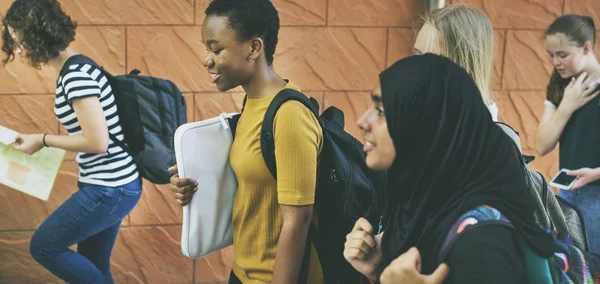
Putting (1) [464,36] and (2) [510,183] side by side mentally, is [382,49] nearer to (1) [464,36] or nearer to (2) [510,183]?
(1) [464,36]

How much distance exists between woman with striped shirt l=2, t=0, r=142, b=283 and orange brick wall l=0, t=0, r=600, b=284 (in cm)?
86

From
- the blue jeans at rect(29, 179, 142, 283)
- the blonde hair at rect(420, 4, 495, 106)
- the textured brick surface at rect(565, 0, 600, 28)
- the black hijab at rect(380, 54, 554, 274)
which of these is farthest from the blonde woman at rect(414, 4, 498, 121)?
the textured brick surface at rect(565, 0, 600, 28)

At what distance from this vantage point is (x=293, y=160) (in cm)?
192

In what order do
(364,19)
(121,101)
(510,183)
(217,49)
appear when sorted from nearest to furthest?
(510,183) → (217,49) → (121,101) → (364,19)

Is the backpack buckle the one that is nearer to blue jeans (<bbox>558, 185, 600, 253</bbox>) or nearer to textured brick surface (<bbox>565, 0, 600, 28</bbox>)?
blue jeans (<bbox>558, 185, 600, 253</bbox>)

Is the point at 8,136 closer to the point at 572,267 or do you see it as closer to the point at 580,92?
the point at 572,267

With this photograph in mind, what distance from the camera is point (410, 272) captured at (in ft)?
4.27

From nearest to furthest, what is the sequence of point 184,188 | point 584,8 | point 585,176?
point 184,188, point 585,176, point 584,8

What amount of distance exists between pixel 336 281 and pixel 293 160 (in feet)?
1.51

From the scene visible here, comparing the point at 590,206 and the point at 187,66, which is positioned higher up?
the point at 187,66

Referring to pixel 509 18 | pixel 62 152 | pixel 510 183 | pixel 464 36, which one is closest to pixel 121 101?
pixel 62 152

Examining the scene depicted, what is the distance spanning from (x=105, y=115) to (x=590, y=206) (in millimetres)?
2320

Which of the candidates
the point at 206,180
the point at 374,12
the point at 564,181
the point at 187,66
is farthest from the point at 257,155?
the point at 374,12

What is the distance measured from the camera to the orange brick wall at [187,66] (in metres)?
3.88
